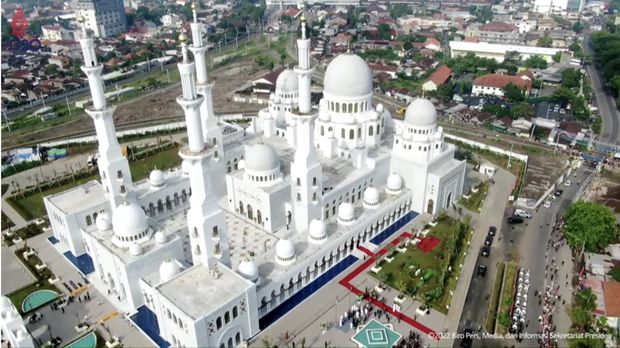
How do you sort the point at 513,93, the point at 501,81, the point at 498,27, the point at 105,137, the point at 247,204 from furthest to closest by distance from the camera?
the point at 498,27
the point at 501,81
the point at 513,93
the point at 247,204
the point at 105,137

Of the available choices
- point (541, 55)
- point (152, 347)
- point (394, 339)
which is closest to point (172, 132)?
point (152, 347)

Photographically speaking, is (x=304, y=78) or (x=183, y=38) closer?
(x=183, y=38)

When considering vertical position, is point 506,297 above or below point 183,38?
below

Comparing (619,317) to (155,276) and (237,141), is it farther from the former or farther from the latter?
(237,141)

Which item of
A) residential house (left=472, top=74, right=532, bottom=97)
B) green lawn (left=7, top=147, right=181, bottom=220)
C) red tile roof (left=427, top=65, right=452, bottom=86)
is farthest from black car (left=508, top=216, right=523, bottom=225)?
red tile roof (left=427, top=65, right=452, bottom=86)

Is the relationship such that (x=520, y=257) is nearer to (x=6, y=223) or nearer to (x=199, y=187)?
(x=199, y=187)

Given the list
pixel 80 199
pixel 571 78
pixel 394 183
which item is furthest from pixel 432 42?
pixel 80 199
